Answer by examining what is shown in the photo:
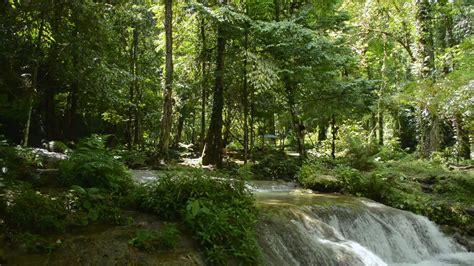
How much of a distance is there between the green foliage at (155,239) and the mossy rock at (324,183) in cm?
806

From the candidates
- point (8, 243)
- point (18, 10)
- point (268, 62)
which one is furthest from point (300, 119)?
point (8, 243)

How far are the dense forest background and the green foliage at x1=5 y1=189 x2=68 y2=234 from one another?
208 inches

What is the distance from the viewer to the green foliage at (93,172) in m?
6.19

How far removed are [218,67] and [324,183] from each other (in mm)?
5888

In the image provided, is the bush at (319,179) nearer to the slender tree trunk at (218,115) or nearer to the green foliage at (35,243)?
the slender tree trunk at (218,115)

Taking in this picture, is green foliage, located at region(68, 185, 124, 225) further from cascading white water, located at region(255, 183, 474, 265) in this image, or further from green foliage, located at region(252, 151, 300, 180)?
green foliage, located at region(252, 151, 300, 180)

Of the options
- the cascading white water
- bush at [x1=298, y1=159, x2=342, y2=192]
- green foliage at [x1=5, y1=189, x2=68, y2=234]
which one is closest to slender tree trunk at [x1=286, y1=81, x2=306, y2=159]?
bush at [x1=298, y1=159, x2=342, y2=192]

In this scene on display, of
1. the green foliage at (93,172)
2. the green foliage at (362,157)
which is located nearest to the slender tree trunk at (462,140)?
the green foliage at (362,157)

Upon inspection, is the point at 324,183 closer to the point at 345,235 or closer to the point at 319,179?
the point at 319,179

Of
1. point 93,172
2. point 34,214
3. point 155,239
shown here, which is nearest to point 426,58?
point 93,172

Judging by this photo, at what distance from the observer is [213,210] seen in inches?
226

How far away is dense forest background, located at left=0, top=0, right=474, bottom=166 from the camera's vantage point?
35.2ft

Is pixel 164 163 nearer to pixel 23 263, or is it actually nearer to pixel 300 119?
pixel 300 119

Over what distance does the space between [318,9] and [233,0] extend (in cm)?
366
